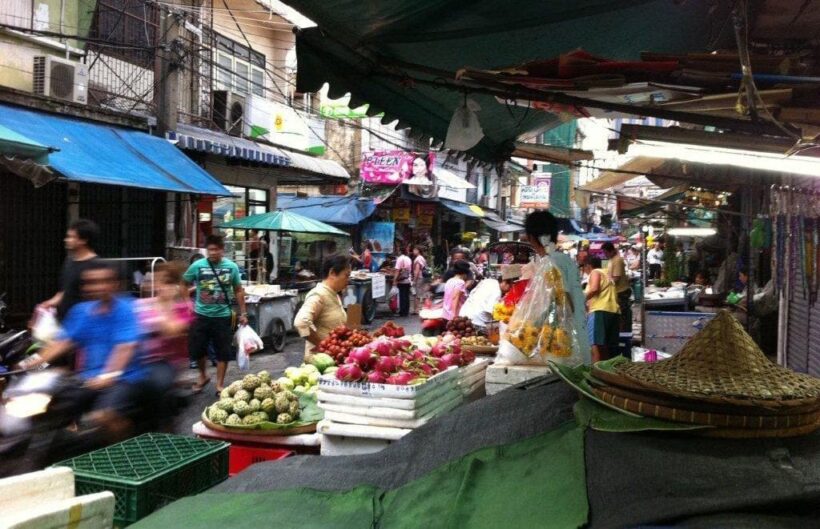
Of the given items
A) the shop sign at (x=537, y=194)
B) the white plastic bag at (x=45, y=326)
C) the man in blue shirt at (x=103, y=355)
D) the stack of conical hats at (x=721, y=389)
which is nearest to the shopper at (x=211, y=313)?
the white plastic bag at (x=45, y=326)

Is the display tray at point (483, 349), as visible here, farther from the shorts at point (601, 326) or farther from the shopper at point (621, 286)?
the shopper at point (621, 286)

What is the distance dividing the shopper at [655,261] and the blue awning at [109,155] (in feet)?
58.6

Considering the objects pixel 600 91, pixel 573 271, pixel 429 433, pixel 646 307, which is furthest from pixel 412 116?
pixel 646 307

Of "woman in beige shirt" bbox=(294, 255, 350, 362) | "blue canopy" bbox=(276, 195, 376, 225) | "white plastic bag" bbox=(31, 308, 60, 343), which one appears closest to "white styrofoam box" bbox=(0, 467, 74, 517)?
"woman in beige shirt" bbox=(294, 255, 350, 362)

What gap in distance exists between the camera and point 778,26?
3752 millimetres

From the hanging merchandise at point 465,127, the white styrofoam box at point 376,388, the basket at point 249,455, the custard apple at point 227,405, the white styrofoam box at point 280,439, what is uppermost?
the hanging merchandise at point 465,127

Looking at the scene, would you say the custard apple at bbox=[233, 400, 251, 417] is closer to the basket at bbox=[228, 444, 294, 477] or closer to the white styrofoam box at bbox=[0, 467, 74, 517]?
the basket at bbox=[228, 444, 294, 477]

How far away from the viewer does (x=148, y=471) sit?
10.2 ft

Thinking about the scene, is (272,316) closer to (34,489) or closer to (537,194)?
(34,489)

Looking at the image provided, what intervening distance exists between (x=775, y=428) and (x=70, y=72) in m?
13.2

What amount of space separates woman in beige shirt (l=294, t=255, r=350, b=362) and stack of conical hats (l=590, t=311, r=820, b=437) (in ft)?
14.9

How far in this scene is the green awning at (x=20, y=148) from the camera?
8.23 meters

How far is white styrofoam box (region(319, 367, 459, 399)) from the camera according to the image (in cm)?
403

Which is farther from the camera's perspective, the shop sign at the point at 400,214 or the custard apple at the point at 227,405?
the shop sign at the point at 400,214
